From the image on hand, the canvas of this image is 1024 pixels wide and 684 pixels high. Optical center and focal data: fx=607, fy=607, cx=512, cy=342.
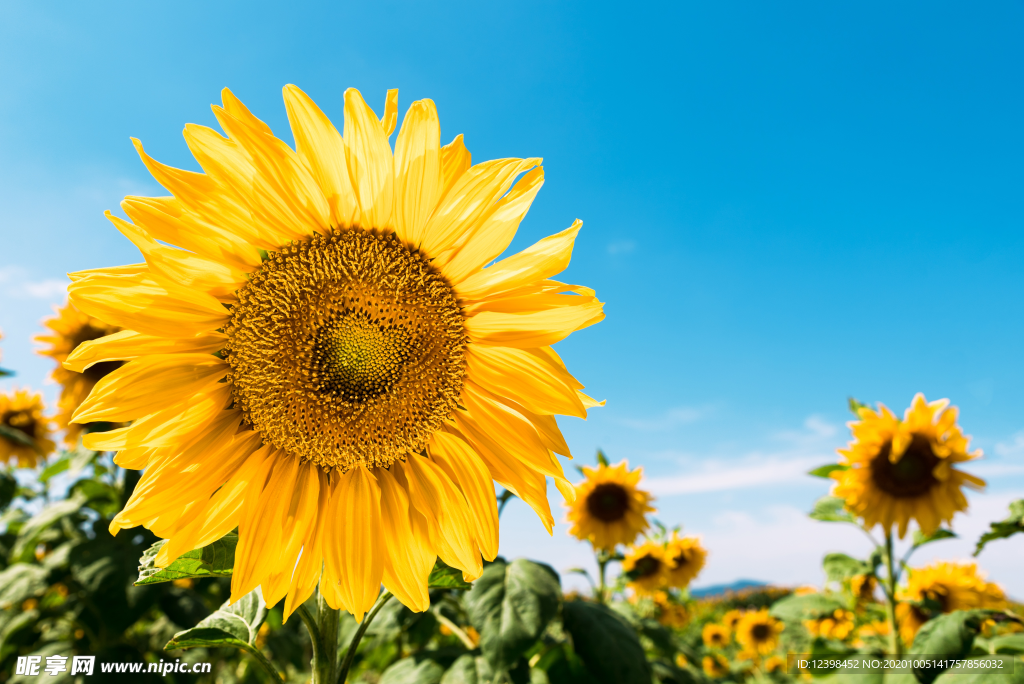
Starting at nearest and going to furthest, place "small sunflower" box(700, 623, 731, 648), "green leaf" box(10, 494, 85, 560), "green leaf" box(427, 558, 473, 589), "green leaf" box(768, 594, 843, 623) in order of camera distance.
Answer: "green leaf" box(427, 558, 473, 589)
"green leaf" box(10, 494, 85, 560)
"green leaf" box(768, 594, 843, 623)
"small sunflower" box(700, 623, 731, 648)

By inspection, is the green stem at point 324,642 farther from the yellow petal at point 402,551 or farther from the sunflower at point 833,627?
the sunflower at point 833,627

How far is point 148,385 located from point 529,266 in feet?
3.00

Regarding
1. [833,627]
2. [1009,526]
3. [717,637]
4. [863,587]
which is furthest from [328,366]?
[717,637]

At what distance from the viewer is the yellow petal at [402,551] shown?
141cm

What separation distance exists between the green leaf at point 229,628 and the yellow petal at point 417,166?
0.95 metres

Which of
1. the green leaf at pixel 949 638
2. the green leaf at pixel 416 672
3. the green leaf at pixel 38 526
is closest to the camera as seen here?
the green leaf at pixel 416 672

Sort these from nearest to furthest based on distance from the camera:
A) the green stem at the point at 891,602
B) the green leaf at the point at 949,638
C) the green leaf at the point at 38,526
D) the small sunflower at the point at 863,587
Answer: the green leaf at the point at 949,638 → the green leaf at the point at 38,526 → the green stem at the point at 891,602 → the small sunflower at the point at 863,587

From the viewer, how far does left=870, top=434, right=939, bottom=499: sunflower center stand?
4078 millimetres

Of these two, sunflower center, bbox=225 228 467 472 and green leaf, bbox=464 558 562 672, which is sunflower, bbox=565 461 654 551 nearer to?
green leaf, bbox=464 558 562 672

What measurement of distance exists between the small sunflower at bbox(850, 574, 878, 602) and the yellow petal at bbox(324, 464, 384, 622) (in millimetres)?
5563

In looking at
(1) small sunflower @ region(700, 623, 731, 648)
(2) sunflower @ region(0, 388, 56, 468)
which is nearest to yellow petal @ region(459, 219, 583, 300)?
(2) sunflower @ region(0, 388, 56, 468)

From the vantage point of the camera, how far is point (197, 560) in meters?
1.40

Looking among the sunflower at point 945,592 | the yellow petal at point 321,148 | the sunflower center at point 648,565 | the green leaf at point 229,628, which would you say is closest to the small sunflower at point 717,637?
the sunflower at point 945,592

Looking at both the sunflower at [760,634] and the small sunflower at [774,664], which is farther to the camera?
the small sunflower at [774,664]
